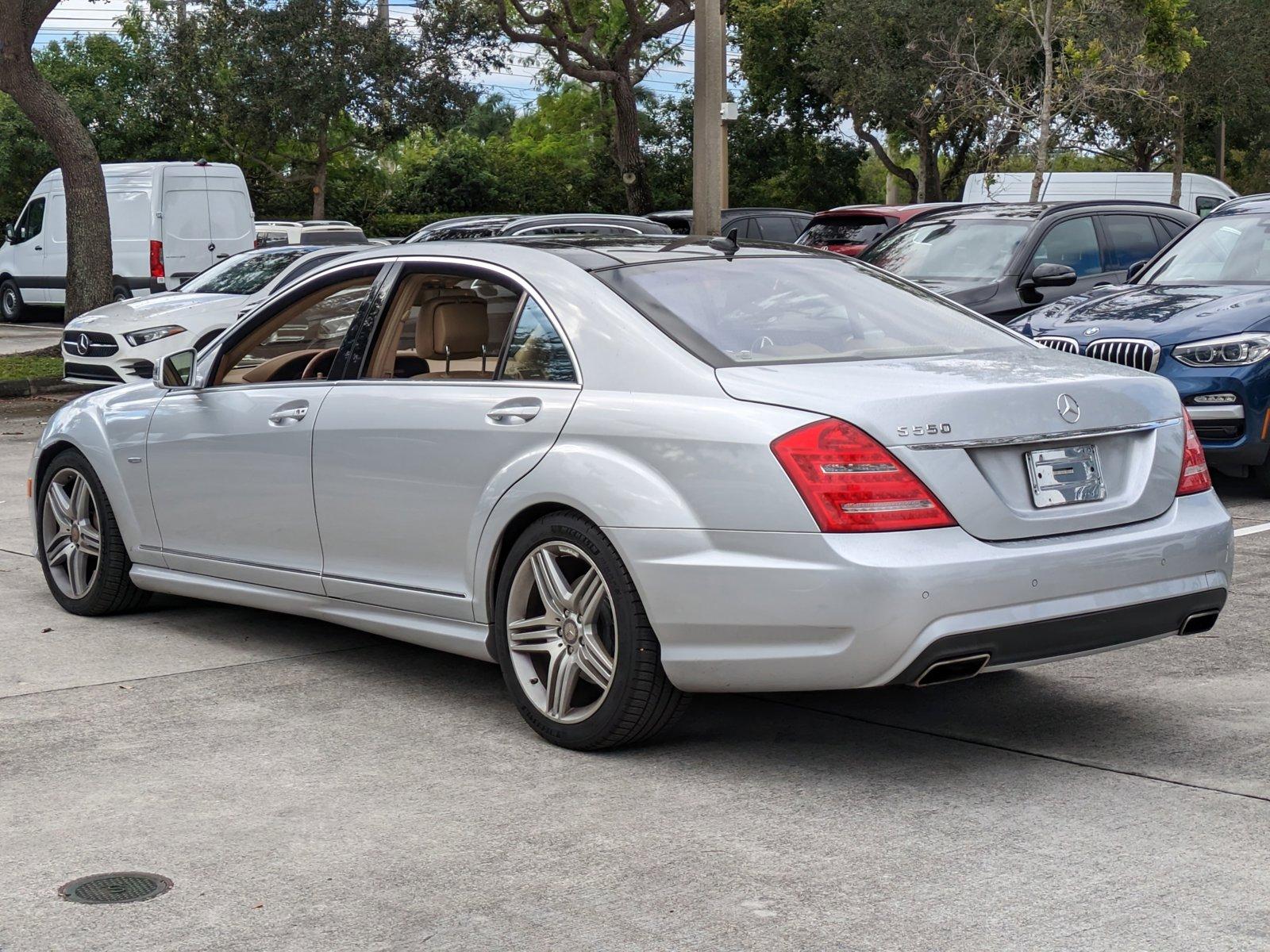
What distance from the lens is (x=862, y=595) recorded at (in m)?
4.23

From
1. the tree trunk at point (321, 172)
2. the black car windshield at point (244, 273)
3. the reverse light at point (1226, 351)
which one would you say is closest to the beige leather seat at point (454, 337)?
the reverse light at point (1226, 351)

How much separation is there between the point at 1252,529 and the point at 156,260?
60.1 ft

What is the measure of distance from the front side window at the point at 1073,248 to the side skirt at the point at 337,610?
8.04 metres

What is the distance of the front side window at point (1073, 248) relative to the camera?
12891mm

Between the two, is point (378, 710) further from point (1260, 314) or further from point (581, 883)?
point (1260, 314)

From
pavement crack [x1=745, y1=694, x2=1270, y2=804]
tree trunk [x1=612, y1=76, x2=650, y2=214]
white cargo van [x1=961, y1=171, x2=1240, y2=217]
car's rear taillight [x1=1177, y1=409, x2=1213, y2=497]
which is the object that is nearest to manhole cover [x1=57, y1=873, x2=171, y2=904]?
pavement crack [x1=745, y1=694, x2=1270, y2=804]

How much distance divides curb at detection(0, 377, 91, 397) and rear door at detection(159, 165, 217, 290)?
6588 mm

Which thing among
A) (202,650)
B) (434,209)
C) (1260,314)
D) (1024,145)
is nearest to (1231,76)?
(1024,145)

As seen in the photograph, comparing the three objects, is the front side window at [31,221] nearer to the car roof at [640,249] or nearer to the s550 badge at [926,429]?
the car roof at [640,249]

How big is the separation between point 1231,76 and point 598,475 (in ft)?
128

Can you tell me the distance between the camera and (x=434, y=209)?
1699 inches

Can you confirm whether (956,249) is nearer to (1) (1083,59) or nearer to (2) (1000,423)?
(2) (1000,423)

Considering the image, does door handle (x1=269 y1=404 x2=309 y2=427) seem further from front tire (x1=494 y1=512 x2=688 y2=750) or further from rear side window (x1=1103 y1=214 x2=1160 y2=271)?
rear side window (x1=1103 y1=214 x2=1160 y2=271)

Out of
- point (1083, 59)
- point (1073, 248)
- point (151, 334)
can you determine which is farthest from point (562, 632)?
point (1083, 59)
